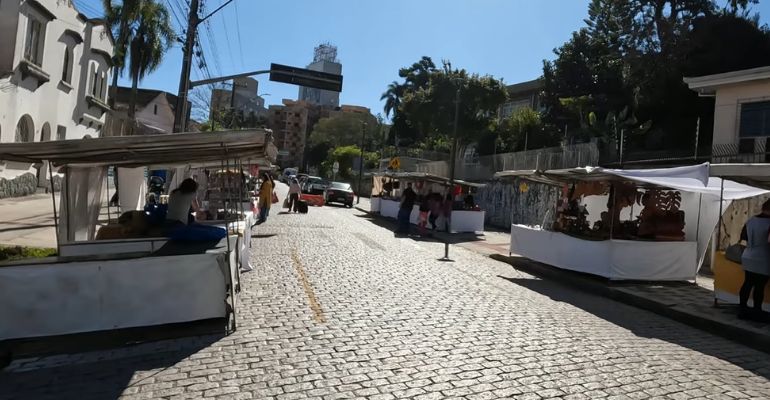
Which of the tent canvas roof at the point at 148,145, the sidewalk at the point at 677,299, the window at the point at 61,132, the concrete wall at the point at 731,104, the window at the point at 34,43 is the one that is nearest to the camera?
the tent canvas roof at the point at 148,145

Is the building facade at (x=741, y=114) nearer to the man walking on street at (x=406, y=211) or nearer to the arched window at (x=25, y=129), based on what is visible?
the man walking on street at (x=406, y=211)

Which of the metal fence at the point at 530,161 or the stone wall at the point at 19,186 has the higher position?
the metal fence at the point at 530,161

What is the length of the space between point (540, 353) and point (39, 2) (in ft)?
66.5

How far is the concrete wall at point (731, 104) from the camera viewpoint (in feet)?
60.8

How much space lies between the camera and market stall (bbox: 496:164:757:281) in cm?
1110

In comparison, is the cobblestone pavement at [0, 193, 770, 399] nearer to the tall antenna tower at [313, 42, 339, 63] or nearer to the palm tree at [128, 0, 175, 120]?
the palm tree at [128, 0, 175, 120]

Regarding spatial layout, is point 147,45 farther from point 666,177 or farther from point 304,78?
point 666,177

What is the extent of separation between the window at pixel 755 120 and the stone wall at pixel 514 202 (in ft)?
23.0

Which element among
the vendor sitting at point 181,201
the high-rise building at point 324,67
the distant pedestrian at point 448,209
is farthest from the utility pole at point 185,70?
the high-rise building at point 324,67

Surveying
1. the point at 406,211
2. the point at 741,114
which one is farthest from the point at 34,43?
the point at 741,114

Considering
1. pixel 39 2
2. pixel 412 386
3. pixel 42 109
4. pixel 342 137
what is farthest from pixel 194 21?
pixel 342 137

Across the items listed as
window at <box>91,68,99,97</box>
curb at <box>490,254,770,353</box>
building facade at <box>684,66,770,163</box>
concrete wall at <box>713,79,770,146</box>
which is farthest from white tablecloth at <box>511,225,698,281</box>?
window at <box>91,68,99,97</box>

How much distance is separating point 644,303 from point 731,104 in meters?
13.5

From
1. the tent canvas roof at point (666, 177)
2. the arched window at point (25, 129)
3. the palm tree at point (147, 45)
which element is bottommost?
the tent canvas roof at point (666, 177)
